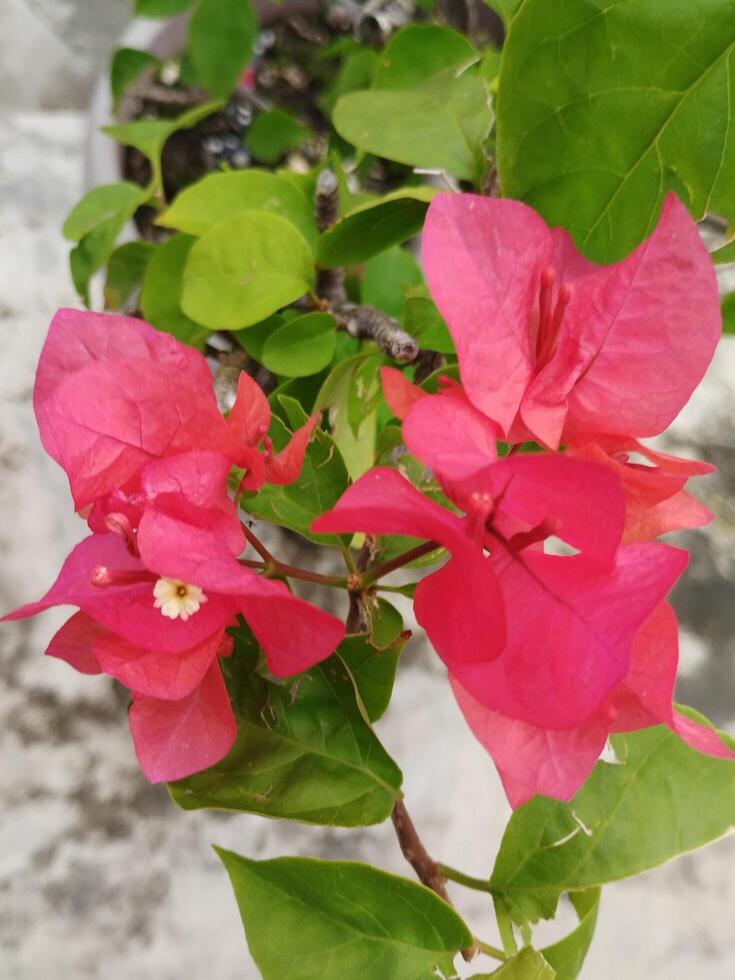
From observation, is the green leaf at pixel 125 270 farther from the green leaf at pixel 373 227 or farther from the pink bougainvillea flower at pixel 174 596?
the pink bougainvillea flower at pixel 174 596

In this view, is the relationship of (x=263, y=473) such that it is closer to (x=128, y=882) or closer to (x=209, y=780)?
(x=209, y=780)

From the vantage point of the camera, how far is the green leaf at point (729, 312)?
443 millimetres

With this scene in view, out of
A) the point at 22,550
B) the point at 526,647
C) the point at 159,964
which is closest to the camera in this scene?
the point at 526,647

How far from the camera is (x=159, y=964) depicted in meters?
0.61

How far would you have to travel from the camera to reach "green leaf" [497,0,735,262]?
12.2 inches

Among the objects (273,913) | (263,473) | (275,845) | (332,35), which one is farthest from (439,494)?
(332,35)

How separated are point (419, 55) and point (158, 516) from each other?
36cm

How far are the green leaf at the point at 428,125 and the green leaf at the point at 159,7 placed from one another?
30cm

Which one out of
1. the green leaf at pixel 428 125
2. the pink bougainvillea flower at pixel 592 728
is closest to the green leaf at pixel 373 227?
the green leaf at pixel 428 125

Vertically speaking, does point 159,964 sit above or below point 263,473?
below

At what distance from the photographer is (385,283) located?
56 centimetres

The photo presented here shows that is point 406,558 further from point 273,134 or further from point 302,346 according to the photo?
point 273,134

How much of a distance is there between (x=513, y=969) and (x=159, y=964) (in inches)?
14.6

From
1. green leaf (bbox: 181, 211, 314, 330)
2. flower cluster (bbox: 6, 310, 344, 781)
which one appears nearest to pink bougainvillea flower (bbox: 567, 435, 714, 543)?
flower cluster (bbox: 6, 310, 344, 781)
